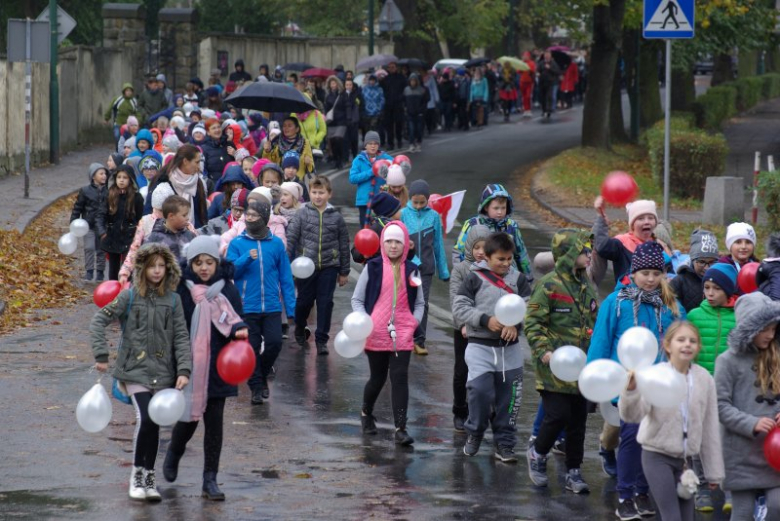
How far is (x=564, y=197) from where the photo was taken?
2567 cm

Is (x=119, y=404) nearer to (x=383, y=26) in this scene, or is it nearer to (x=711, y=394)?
(x=711, y=394)

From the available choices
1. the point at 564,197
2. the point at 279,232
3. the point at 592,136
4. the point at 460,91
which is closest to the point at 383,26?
the point at 460,91

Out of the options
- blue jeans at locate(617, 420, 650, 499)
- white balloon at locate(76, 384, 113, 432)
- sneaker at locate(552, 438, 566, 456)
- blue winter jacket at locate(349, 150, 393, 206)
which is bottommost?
sneaker at locate(552, 438, 566, 456)

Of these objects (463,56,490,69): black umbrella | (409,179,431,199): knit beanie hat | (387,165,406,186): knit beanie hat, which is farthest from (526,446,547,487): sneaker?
(463,56,490,69): black umbrella

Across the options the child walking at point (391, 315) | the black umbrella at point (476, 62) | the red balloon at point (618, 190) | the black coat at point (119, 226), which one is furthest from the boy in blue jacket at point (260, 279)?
the black umbrella at point (476, 62)

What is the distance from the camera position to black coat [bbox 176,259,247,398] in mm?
8633

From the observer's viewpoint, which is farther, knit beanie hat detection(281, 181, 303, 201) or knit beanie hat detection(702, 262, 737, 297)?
knit beanie hat detection(281, 181, 303, 201)

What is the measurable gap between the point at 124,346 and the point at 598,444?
3.59 metres

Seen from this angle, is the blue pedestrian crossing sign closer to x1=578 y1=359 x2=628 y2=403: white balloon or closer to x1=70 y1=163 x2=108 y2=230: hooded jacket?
x1=70 y1=163 x2=108 y2=230: hooded jacket

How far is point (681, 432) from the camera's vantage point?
24.7ft

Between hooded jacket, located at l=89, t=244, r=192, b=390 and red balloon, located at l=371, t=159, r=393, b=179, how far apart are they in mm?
8167

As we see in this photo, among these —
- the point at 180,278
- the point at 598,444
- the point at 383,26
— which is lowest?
the point at 598,444

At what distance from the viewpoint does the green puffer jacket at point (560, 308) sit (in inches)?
352

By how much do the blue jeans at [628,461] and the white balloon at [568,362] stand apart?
39cm
